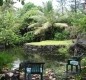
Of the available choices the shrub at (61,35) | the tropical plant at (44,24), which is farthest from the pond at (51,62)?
the tropical plant at (44,24)

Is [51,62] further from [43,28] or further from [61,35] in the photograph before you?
[43,28]

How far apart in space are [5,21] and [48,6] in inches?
272

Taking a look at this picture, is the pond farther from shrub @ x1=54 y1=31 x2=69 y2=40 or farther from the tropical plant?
the tropical plant

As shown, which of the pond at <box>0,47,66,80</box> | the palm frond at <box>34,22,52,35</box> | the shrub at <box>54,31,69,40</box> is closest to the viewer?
the pond at <box>0,47,66,80</box>

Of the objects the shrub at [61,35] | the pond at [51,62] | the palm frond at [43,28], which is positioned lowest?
the pond at [51,62]

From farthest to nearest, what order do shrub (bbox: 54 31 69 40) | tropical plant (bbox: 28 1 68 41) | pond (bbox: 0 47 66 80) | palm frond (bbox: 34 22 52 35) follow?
tropical plant (bbox: 28 1 68 41)
palm frond (bbox: 34 22 52 35)
shrub (bbox: 54 31 69 40)
pond (bbox: 0 47 66 80)

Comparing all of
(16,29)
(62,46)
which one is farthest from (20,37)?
(62,46)

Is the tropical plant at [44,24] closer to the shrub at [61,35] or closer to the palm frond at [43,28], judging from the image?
the palm frond at [43,28]

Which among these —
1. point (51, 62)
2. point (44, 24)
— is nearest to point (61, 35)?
point (44, 24)

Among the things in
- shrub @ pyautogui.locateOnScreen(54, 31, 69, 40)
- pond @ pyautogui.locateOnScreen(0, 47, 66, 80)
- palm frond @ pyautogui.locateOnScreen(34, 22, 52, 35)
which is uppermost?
palm frond @ pyautogui.locateOnScreen(34, 22, 52, 35)

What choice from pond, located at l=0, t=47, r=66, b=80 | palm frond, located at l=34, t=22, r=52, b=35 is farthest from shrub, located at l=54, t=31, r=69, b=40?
pond, located at l=0, t=47, r=66, b=80

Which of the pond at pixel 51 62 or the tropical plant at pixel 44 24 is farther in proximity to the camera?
the tropical plant at pixel 44 24

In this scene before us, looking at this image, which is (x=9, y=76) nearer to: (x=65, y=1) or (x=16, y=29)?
(x=16, y=29)

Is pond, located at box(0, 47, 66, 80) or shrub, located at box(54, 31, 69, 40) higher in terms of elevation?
shrub, located at box(54, 31, 69, 40)
